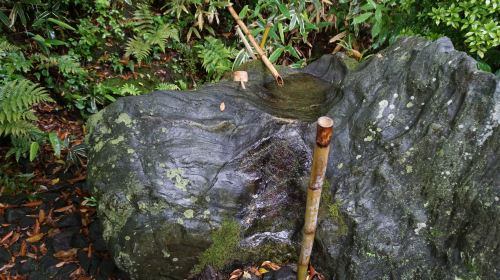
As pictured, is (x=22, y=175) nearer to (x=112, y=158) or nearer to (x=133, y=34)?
(x=112, y=158)

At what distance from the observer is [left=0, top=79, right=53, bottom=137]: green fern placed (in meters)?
3.88

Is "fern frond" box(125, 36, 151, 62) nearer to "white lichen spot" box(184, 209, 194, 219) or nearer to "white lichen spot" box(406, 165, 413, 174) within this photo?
"white lichen spot" box(184, 209, 194, 219)

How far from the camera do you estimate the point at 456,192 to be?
283 cm

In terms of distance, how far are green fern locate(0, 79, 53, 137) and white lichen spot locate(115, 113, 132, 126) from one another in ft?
3.40

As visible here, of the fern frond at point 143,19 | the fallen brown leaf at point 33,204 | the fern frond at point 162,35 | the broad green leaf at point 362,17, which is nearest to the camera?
the fallen brown leaf at point 33,204

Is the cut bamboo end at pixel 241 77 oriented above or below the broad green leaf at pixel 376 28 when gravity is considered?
above

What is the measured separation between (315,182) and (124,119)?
5.33 ft

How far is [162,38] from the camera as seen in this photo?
5.87m

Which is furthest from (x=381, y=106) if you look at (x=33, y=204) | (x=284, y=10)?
(x=33, y=204)

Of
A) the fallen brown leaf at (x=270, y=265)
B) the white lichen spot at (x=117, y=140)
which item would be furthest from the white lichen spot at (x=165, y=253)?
the white lichen spot at (x=117, y=140)

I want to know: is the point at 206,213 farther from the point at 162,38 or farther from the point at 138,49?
the point at 162,38

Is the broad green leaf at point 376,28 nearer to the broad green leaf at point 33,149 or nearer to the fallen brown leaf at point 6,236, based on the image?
the broad green leaf at point 33,149

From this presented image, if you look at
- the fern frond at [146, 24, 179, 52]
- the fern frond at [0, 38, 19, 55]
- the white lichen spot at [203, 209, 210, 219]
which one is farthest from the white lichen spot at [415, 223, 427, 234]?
the fern frond at [0, 38, 19, 55]

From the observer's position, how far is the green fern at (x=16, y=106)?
3.88 m
